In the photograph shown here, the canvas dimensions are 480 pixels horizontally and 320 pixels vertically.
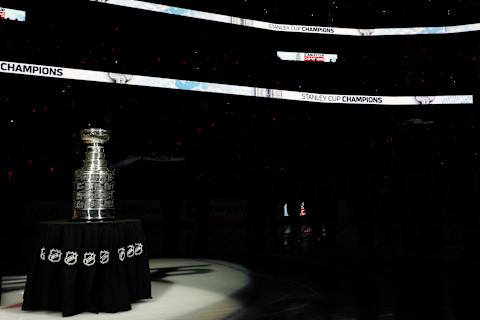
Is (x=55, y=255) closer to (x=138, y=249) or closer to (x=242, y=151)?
(x=138, y=249)

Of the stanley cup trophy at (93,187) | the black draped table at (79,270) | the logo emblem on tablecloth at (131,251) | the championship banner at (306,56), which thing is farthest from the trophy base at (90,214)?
the championship banner at (306,56)

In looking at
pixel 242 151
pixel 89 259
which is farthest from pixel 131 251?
pixel 242 151

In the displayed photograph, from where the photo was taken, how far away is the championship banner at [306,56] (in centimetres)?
1575

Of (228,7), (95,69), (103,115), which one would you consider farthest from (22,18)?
(228,7)

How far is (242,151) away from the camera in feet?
36.2

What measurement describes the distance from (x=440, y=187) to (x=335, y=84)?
672cm

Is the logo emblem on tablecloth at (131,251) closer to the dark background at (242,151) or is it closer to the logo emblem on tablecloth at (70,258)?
the logo emblem on tablecloth at (70,258)

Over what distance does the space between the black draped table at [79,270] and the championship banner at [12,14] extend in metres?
8.72

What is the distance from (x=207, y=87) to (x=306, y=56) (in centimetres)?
516

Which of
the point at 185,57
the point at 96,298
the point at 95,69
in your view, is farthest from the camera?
the point at 185,57

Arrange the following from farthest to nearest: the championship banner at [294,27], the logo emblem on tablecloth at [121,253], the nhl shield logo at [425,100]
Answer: the nhl shield logo at [425,100]
the championship banner at [294,27]
the logo emblem on tablecloth at [121,253]

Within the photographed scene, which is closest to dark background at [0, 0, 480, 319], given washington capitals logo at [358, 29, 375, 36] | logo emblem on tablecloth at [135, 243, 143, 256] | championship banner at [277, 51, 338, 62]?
championship banner at [277, 51, 338, 62]

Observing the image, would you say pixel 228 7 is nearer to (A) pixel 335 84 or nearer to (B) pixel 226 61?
(B) pixel 226 61

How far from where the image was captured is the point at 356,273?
6.12 metres
